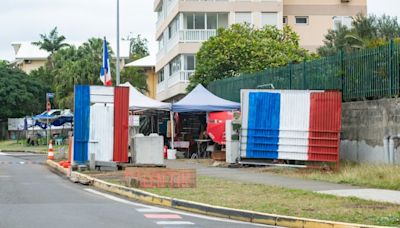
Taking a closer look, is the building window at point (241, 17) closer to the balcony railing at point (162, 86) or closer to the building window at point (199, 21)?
the building window at point (199, 21)

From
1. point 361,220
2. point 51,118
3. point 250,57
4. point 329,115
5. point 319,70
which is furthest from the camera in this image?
point 51,118

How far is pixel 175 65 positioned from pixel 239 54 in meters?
12.1

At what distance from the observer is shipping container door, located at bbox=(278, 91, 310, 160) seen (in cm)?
2070

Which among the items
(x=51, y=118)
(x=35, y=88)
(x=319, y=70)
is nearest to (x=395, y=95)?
(x=319, y=70)

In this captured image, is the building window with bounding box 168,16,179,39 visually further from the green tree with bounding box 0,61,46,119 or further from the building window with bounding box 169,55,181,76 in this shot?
the green tree with bounding box 0,61,46,119

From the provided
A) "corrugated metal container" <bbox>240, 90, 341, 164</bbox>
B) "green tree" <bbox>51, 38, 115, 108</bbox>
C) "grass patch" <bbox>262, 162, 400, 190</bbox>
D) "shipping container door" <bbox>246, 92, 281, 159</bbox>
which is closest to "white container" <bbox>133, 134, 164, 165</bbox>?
"corrugated metal container" <bbox>240, 90, 341, 164</bbox>

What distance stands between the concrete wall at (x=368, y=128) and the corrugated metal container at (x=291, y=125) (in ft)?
1.95

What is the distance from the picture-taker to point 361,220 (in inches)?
408

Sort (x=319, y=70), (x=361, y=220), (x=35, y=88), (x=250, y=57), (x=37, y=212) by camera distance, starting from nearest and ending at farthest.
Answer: (x=361, y=220) < (x=37, y=212) < (x=319, y=70) < (x=250, y=57) < (x=35, y=88)

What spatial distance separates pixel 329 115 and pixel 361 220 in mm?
10465

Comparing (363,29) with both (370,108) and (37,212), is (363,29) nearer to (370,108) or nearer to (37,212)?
(370,108)

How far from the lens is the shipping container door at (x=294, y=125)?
20703 mm

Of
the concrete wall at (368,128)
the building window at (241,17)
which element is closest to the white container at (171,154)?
the concrete wall at (368,128)

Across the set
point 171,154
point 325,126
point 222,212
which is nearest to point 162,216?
point 222,212
